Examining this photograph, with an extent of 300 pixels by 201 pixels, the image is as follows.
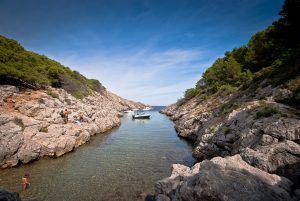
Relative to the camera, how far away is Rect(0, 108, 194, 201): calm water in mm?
14492

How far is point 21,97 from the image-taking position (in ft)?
103

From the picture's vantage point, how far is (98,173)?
18.4 m

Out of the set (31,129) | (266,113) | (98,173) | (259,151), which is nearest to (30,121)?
(31,129)

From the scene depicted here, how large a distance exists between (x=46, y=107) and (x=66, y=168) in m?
15.8

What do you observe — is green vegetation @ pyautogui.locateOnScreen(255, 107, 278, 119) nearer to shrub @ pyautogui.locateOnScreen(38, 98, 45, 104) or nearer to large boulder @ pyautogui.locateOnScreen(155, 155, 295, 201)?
large boulder @ pyautogui.locateOnScreen(155, 155, 295, 201)

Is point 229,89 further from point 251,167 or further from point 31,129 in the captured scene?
point 31,129

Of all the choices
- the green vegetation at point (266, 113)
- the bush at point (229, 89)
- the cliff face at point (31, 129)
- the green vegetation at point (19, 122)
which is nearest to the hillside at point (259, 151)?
the green vegetation at point (266, 113)

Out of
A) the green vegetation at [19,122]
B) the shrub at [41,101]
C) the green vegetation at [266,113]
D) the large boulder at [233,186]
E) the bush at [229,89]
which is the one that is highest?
the bush at [229,89]

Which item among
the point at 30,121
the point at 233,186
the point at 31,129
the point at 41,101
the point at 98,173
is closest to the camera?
the point at 233,186

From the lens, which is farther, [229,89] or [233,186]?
[229,89]

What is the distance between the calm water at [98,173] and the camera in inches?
571

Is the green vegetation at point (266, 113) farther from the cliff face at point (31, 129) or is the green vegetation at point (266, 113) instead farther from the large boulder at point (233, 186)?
the cliff face at point (31, 129)

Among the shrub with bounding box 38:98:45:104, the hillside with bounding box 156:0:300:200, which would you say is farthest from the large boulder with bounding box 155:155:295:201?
the shrub with bounding box 38:98:45:104

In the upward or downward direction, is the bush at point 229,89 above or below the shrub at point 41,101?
above
